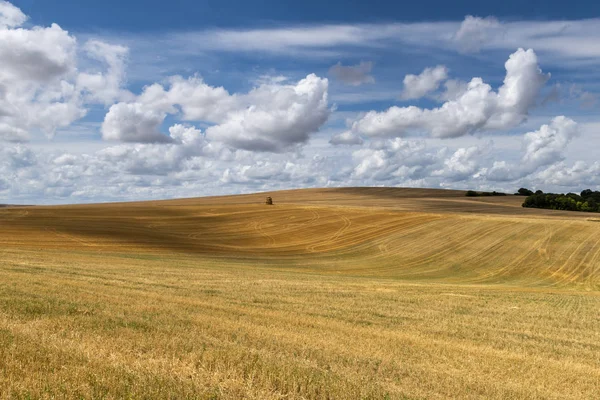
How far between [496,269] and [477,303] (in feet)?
77.7

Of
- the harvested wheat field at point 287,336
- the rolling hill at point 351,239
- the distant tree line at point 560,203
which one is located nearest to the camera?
the harvested wheat field at point 287,336

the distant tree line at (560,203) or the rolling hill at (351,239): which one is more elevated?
the distant tree line at (560,203)

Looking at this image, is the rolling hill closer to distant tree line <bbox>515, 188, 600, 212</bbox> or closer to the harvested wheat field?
the harvested wheat field

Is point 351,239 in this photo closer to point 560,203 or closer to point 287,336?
point 287,336

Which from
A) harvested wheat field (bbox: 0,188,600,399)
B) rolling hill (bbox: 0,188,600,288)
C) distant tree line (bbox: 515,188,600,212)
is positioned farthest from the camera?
distant tree line (bbox: 515,188,600,212)

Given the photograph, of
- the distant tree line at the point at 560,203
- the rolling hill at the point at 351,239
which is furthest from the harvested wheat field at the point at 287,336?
the distant tree line at the point at 560,203

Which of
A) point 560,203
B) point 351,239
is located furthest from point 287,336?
point 560,203

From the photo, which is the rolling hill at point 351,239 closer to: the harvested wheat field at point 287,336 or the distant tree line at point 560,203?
the harvested wheat field at point 287,336

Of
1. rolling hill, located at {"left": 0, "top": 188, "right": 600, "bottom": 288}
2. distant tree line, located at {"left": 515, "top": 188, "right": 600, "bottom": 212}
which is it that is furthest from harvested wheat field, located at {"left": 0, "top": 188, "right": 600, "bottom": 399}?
distant tree line, located at {"left": 515, "top": 188, "right": 600, "bottom": 212}

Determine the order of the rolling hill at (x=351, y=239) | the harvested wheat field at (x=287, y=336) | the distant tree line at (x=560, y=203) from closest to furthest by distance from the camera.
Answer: the harvested wheat field at (x=287, y=336) < the rolling hill at (x=351, y=239) < the distant tree line at (x=560, y=203)

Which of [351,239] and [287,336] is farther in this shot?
[351,239]

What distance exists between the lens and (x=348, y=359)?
11234 mm

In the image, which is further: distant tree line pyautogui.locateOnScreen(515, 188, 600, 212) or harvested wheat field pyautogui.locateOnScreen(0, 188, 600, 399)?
distant tree line pyautogui.locateOnScreen(515, 188, 600, 212)

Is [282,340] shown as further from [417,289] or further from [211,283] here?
[417,289]
